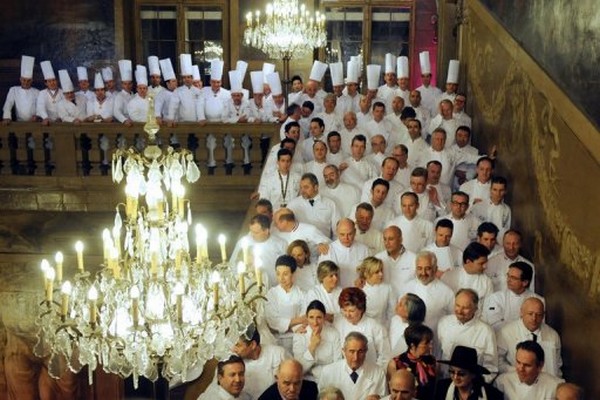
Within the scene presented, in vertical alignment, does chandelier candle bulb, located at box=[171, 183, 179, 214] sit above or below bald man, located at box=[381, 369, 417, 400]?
above

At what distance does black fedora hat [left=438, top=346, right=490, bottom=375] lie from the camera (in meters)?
5.20

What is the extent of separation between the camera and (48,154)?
1033cm

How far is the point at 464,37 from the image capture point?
10555mm

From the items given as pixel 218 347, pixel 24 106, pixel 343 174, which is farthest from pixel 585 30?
pixel 24 106

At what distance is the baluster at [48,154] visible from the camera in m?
10.2

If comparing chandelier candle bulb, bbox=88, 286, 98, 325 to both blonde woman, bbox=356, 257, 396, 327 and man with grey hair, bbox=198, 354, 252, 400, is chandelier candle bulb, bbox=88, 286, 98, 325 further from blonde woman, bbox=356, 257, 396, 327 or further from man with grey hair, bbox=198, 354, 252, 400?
blonde woman, bbox=356, 257, 396, 327

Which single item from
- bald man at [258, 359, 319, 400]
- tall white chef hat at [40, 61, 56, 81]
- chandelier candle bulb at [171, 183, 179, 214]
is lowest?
bald man at [258, 359, 319, 400]

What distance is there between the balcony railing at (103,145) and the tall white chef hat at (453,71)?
7.58ft

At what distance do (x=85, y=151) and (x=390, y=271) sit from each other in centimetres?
492

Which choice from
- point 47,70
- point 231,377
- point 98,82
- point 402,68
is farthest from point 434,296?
point 47,70

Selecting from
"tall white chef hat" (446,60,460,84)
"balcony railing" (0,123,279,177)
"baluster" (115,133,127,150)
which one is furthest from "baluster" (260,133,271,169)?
"tall white chef hat" (446,60,460,84)

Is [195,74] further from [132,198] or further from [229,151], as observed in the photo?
[132,198]

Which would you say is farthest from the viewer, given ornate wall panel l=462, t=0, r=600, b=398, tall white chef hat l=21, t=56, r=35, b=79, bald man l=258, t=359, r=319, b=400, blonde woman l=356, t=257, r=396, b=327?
tall white chef hat l=21, t=56, r=35, b=79

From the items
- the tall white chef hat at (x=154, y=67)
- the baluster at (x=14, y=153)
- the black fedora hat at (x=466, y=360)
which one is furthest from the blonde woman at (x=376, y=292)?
the tall white chef hat at (x=154, y=67)
